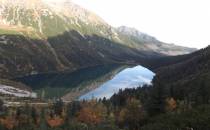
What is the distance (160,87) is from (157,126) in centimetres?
3806

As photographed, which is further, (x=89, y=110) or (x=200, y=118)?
(x=89, y=110)

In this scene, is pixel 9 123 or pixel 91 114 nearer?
pixel 9 123

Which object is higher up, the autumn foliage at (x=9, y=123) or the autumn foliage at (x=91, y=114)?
the autumn foliage at (x=91, y=114)

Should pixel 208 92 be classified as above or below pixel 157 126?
above

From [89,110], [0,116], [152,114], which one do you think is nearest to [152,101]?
[152,114]

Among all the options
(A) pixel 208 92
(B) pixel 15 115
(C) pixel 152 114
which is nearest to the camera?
(C) pixel 152 114

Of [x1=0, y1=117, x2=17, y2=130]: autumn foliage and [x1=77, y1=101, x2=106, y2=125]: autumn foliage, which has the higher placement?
[x1=77, y1=101, x2=106, y2=125]: autumn foliage

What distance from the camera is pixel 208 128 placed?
38.7 metres

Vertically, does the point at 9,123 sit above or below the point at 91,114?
below

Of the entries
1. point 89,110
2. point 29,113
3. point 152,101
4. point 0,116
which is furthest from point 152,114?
point 0,116

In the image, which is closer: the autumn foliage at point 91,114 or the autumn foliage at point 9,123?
the autumn foliage at point 9,123

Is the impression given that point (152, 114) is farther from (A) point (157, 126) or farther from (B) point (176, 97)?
(B) point (176, 97)

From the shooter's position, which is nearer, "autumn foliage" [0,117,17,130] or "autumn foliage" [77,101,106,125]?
"autumn foliage" [0,117,17,130]

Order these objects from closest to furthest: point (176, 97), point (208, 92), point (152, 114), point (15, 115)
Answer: point (152, 114)
point (208, 92)
point (176, 97)
point (15, 115)
